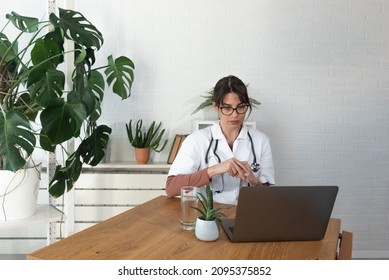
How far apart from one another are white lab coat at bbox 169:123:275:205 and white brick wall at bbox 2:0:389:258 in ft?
3.63

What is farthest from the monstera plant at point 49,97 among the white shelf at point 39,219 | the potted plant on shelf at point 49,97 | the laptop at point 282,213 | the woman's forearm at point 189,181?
the laptop at point 282,213

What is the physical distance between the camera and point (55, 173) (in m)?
2.60

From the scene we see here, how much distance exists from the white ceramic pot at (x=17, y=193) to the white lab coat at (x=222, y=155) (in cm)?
77

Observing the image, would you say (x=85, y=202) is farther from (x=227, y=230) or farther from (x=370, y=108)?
(x=370, y=108)

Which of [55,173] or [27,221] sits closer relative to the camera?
[27,221]

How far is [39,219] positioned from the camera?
7.95 ft

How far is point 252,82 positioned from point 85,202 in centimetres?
160

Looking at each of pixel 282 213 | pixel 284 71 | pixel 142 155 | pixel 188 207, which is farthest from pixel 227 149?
pixel 284 71

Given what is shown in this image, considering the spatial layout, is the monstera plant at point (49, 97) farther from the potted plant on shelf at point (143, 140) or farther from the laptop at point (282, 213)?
the laptop at point (282, 213)

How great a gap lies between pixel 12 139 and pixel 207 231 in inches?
41.8

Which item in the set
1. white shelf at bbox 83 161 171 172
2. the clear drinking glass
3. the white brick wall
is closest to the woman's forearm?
the clear drinking glass

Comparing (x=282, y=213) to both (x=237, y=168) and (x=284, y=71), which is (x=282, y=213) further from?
(x=284, y=71)

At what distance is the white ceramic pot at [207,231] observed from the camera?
160cm
